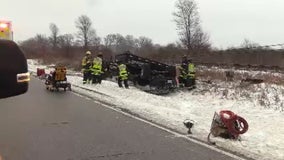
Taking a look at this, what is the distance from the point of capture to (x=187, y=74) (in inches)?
1016

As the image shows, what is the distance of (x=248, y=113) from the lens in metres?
16.1

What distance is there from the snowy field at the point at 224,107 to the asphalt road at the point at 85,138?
71 cm

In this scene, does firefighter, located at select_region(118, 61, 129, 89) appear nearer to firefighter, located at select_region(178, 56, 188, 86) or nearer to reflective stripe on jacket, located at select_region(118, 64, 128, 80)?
reflective stripe on jacket, located at select_region(118, 64, 128, 80)

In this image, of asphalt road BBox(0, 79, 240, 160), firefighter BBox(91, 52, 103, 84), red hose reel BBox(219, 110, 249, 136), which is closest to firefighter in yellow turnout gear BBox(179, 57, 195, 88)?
firefighter BBox(91, 52, 103, 84)

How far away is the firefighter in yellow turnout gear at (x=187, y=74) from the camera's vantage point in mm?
25672

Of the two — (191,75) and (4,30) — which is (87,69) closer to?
(191,75)

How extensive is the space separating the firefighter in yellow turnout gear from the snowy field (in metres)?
0.59

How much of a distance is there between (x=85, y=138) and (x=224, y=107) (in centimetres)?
904

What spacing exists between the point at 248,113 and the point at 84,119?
5323 millimetres

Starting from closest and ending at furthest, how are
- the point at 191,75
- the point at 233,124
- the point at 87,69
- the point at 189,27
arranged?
the point at 233,124, the point at 191,75, the point at 87,69, the point at 189,27

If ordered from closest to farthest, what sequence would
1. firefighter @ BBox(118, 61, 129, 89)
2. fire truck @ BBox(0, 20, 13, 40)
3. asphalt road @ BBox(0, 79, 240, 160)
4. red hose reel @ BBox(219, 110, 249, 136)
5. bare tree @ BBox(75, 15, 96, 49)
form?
1. fire truck @ BBox(0, 20, 13, 40)
2. asphalt road @ BBox(0, 79, 240, 160)
3. red hose reel @ BBox(219, 110, 249, 136)
4. firefighter @ BBox(118, 61, 129, 89)
5. bare tree @ BBox(75, 15, 96, 49)

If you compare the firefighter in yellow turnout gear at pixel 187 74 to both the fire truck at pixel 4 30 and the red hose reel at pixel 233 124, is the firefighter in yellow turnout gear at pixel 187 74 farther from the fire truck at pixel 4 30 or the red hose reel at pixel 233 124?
the fire truck at pixel 4 30

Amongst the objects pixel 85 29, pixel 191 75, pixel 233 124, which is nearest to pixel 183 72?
pixel 191 75

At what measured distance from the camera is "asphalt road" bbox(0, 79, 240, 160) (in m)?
8.79
